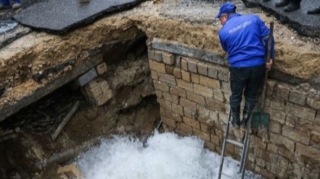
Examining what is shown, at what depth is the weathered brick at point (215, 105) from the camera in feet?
15.4

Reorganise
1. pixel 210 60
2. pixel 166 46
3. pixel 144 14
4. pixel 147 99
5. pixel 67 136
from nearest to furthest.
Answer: pixel 210 60 < pixel 166 46 < pixel 144 14 < pixel 67 136 < pixel 147 99

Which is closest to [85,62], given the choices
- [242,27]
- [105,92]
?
[105,92]

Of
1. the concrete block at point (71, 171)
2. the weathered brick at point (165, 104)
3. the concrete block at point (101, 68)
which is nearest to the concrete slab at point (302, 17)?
the weathered brick at point (165, 104)

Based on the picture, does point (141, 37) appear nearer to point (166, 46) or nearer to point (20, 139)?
point (166, 46)

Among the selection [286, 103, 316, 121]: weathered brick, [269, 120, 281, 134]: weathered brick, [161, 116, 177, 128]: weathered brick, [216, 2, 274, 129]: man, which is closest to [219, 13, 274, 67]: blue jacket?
[216, 2, 274, 129]: man

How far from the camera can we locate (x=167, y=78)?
5156 millimetres

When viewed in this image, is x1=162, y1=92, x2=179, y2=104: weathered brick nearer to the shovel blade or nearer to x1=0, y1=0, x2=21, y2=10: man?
the shovel blade

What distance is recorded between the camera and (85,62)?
5.34 meters

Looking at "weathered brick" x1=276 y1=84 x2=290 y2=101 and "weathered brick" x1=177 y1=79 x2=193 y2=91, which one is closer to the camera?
"weathered brick" x1=276 y1=84 x2=290 y2=101

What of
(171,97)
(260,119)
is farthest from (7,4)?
(260,119)

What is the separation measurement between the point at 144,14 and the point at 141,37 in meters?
0.63

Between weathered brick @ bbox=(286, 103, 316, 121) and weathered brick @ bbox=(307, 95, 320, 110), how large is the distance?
66 mm

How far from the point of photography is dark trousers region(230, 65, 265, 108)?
376 centimetres

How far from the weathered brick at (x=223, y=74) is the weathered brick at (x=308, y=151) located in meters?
1.21
